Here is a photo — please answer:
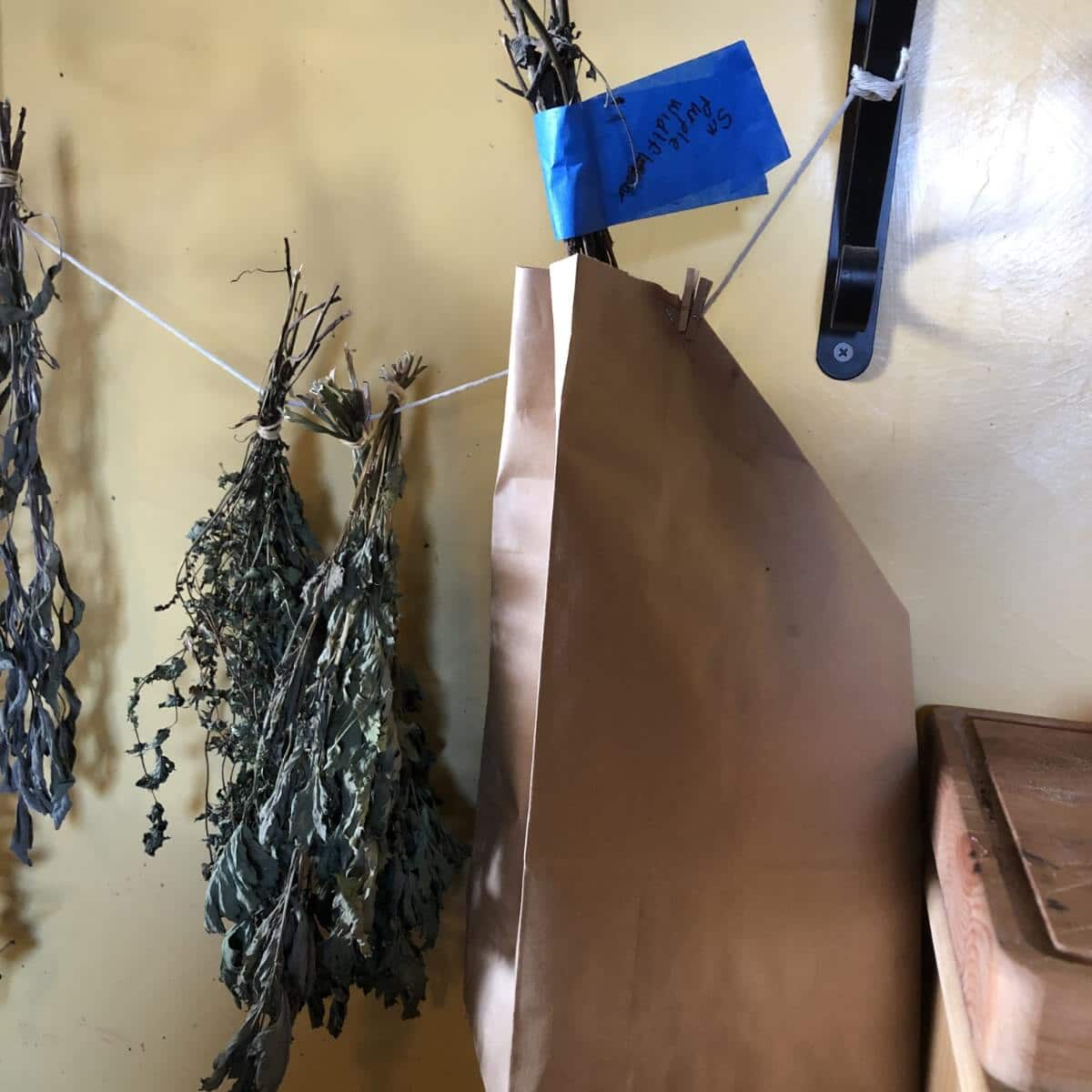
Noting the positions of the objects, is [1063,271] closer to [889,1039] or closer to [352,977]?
[889,1039]

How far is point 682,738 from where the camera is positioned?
527 mm

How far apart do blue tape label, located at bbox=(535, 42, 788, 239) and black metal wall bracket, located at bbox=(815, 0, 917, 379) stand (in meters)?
0.11

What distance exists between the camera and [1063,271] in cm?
60

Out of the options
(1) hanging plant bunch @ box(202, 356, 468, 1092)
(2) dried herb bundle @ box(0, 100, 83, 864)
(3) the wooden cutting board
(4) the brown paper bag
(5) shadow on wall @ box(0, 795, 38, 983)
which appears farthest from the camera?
(5) shadow on wall @ box(0, 795, 38, 983)

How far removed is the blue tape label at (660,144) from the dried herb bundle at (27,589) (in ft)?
1.78

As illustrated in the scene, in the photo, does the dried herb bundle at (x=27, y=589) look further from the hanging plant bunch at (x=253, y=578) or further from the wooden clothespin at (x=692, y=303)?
the wooden clothespin at (x=692, y=303)

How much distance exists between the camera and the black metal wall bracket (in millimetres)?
560

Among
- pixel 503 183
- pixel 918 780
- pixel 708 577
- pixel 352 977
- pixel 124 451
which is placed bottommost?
pixel 352 977

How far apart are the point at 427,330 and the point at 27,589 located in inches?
22.0

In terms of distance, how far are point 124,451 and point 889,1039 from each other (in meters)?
0.92

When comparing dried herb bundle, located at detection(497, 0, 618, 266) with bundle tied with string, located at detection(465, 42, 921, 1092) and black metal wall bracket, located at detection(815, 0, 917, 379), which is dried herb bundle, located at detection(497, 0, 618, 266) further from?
black metal wall bracket, located at detection(815, 0, 917, 379)

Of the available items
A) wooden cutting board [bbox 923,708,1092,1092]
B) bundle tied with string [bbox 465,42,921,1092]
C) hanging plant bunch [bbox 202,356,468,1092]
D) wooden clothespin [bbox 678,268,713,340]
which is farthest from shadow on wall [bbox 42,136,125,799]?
wooden cutting board [bbox 923,708,1092,1092]

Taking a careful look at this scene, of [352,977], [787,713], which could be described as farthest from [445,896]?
[787,713]

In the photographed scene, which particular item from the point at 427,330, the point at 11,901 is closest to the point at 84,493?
the point at 427,330
